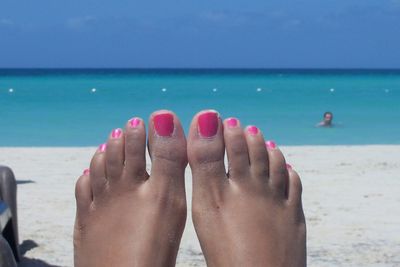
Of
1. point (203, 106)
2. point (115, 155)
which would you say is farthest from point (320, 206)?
point (203, 106)

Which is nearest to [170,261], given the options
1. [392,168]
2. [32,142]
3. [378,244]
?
[378,244]

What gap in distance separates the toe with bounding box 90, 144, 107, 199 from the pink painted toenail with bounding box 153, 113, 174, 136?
0.27 metres

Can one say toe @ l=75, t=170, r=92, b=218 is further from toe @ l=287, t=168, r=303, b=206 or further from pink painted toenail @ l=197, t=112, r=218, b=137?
toe @ l=287, t=168, r=303, b=206

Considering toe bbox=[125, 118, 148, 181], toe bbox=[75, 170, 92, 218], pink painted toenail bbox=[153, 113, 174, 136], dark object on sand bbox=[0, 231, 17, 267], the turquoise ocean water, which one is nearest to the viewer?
dark object on sand bbox=[0, 231, 17, 267]

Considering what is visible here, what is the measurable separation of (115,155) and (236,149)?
0.37 m

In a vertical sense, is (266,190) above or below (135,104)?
above

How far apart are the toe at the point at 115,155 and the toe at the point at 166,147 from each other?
0.10 m

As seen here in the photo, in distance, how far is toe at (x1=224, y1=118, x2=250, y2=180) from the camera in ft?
8.40

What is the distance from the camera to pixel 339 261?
3756 mm

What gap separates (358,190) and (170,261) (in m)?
3.43

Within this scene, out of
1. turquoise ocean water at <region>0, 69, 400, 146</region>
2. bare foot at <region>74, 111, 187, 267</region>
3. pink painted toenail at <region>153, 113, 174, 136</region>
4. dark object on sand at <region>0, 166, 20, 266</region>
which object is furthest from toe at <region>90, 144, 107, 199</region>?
turquoise ocean water at <region>0, 69, 400, 146</region>

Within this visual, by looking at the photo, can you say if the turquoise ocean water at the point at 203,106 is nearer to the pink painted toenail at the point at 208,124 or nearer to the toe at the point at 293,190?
the toe at the point at 293,190

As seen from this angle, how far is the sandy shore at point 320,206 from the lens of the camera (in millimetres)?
3861

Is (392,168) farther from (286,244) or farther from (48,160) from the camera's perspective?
(286,244)
